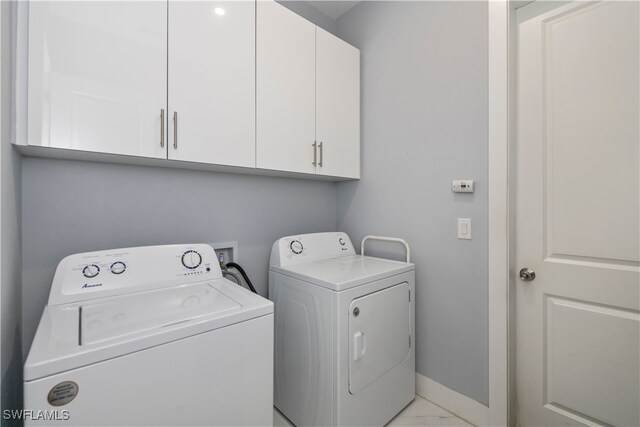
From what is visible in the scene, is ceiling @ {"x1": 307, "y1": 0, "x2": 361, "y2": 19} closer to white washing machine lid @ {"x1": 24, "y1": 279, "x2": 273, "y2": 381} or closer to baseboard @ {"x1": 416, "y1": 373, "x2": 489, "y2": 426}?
white washing machine lid @ {"x1": 24, "y1": 279, "x2": 273, "y2": 381}

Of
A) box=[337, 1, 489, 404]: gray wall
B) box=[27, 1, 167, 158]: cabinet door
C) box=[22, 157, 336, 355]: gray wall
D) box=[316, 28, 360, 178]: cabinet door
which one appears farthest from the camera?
box=[316, 28, 360, 178]: cabinet door

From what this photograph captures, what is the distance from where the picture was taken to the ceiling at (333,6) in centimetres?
214

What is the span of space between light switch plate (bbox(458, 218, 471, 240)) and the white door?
24 cm

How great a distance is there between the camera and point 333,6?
7.19 feet

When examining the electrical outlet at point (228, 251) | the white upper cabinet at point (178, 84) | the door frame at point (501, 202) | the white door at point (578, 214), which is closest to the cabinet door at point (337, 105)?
the white upper cabinet at point (178, 84)

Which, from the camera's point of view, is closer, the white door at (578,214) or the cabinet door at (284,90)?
the white door at (578,214)

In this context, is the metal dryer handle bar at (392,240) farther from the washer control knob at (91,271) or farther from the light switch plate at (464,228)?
the washer control knob at (91,271)

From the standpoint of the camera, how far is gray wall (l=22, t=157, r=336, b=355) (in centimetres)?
121

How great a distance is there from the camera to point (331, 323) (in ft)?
4.28

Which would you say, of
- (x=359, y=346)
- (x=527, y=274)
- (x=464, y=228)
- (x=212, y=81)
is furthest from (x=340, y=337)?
(x=212, y=81)

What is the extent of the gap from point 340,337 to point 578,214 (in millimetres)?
1266

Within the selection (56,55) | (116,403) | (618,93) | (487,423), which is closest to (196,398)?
(116,403)

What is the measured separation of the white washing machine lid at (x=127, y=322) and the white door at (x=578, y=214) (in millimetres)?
1414

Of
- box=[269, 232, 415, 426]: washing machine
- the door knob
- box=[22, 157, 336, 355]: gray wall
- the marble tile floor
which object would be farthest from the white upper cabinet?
the marble tile floor
